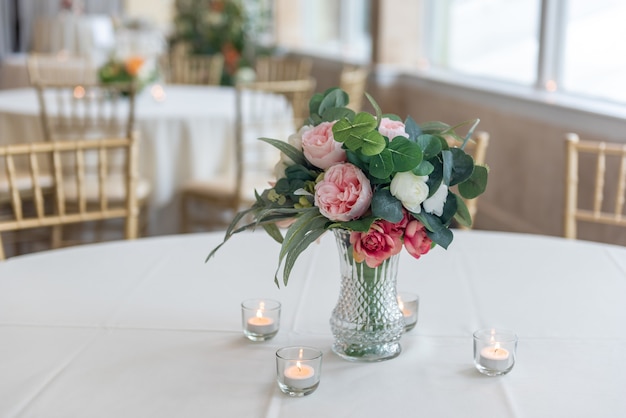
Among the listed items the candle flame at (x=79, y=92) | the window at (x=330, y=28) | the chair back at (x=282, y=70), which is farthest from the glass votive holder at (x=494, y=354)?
the window at (x=330, y=28)

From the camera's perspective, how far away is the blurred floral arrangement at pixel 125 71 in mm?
4172

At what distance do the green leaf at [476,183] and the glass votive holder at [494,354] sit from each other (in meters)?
0.20

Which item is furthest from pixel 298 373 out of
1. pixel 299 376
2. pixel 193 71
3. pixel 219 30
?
pixel 219 30

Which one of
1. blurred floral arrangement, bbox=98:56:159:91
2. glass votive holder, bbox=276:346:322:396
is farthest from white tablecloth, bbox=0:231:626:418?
blurred floral arrangement, bbox=98:56:159:91

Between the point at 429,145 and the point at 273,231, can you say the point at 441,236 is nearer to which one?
the point at 429,145

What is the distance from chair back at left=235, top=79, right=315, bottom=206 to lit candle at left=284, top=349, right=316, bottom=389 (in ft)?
7.38

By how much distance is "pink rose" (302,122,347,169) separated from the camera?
1.14 meters

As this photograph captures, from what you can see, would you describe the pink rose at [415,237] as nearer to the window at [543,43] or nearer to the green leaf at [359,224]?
the green leaf at [359,224]

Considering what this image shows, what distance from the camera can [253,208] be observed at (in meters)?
1.25

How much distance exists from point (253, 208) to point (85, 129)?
2.57 meters

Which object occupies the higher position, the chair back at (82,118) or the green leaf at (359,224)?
the green leaf at (359,224)

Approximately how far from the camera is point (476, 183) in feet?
3.86

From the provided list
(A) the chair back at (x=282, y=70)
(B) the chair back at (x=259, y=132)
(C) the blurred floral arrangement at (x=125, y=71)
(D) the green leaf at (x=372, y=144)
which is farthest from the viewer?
(A) the chair back at (x=282, y=70)

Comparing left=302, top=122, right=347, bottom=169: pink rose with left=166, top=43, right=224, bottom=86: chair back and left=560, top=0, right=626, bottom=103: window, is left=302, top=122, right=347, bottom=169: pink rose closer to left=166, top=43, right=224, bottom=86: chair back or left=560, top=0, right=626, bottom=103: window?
left=560, top=0, right=626, bottom=103: window
